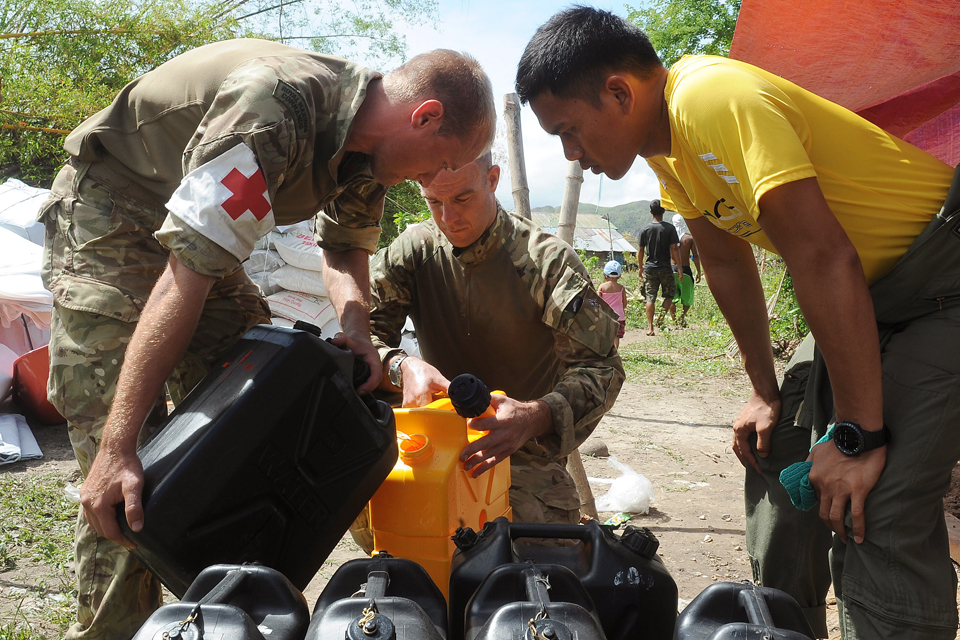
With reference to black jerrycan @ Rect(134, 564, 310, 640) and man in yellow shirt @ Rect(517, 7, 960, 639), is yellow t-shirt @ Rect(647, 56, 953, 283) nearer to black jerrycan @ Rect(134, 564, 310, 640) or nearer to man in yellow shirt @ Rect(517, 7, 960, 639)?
man in yellow shirt @ Rect(517, 7, 960, 639)

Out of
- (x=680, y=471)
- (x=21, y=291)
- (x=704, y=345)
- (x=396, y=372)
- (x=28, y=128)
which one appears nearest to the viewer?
(x=396, y=372)

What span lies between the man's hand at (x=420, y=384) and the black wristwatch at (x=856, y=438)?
1.12 metres

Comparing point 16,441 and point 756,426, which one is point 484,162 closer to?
point 756,426

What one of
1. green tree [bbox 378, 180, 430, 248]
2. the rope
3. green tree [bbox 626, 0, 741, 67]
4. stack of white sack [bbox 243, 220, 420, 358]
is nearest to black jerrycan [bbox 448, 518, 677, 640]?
stack of white sack [bbox 243, 220, 420, 358]

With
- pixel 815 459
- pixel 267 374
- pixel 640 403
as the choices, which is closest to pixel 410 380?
pixel 267 374

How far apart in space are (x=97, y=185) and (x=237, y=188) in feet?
2.39

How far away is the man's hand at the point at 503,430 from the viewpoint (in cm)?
192

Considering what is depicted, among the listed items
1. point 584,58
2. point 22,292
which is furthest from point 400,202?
point 584,58

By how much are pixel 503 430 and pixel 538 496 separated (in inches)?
23.4

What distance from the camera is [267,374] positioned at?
1.51 metres

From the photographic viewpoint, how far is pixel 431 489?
178 centimetres

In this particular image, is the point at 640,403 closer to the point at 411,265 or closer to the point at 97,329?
the point at 411,265

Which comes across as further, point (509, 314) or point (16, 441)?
point (16, 441)

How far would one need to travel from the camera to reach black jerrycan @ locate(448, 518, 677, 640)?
1369 mm
